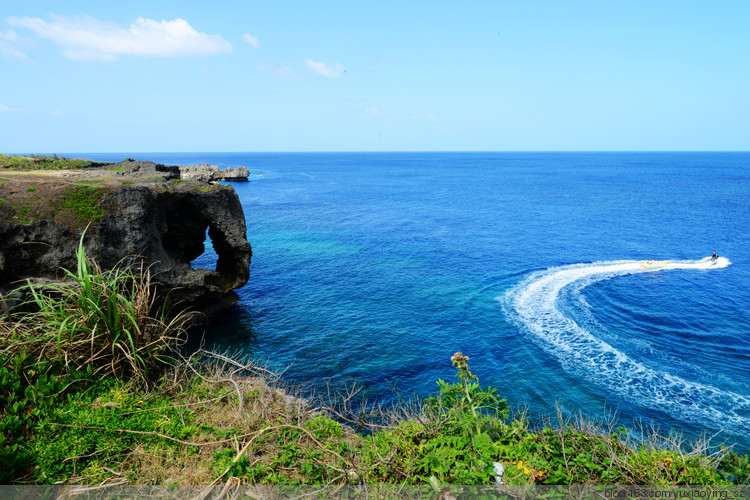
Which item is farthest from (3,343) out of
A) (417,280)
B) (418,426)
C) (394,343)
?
(417,280)

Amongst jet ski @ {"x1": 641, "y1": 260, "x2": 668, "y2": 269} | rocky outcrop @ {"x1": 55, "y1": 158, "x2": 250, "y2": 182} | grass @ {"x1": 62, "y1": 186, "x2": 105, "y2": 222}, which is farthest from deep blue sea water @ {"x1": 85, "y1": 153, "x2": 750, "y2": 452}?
rocky outcrop @ {"x1": 55, "y1": 158, "x2": 250, "y2": 182}

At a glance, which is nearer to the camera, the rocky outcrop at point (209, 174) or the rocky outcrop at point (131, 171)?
the rocky outcrop at point (131, 171)

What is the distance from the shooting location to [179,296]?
2367 cm

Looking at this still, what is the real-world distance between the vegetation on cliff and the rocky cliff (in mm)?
8413

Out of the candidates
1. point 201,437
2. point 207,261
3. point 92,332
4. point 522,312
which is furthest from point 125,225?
point 522,312

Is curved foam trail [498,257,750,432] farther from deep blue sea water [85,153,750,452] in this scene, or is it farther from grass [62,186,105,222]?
grass [62,186,105,222]

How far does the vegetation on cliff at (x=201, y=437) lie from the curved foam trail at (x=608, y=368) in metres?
13.8

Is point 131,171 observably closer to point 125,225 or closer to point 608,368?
point 125,225

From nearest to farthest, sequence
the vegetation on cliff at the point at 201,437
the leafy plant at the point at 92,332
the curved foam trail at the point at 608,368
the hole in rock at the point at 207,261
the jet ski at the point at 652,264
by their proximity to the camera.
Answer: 1. the vegetation on cliff at the point at 201,437
2. the leafy plant at the point at 92,332
3. the curved foam trail at the point at 608,368
4. the hole in rock at the point at 207,261
5. the jet ski at the point at 652,264

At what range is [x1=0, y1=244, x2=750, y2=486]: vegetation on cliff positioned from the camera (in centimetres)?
658

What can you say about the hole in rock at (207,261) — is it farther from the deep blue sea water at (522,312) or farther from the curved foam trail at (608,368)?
the curved foam trail at (608,368)

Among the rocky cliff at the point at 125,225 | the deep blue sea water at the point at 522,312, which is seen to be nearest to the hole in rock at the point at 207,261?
the deep blue sea water at the point at 522,312

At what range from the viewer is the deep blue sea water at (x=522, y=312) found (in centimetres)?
2006

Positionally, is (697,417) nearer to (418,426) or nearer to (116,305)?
(418,426)
